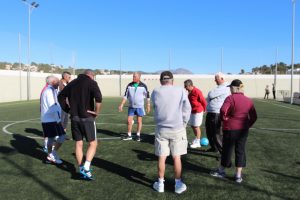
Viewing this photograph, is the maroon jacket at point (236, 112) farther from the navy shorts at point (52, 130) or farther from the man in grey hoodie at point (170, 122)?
the navy shorts at point (52, 130)

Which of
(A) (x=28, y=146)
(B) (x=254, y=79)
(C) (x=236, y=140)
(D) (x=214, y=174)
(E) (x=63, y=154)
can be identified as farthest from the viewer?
(B) (x=254, y=79)

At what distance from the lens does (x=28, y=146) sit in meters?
9.52

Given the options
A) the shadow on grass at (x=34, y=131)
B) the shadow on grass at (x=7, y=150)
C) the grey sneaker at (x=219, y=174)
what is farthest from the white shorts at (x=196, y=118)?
the shadow on grass at (x=34, y=131)

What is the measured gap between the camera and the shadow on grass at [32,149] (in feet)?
23.9

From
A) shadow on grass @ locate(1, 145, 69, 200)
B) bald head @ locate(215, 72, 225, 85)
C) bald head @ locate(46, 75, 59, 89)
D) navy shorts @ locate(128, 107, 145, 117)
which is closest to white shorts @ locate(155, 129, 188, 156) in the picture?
shadow on grass @ locate(1, 145, 69, 200)

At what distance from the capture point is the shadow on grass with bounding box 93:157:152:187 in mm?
6352

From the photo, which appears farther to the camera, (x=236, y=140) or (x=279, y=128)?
(x=279, y=128)

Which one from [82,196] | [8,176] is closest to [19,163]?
[8,176]

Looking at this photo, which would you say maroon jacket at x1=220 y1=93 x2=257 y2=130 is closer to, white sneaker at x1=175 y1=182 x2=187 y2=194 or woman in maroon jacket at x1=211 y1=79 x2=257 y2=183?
woman in maroon jacket at x1=211 y1=79 x2=257 y2=183

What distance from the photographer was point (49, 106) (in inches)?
295

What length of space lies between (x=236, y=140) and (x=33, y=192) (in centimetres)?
351

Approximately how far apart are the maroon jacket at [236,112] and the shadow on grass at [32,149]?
2.95 m

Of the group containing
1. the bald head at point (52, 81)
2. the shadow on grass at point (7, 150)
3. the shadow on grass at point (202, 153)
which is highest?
the bald head at point (52, 81)

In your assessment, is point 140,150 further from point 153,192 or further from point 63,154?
point 153,192
